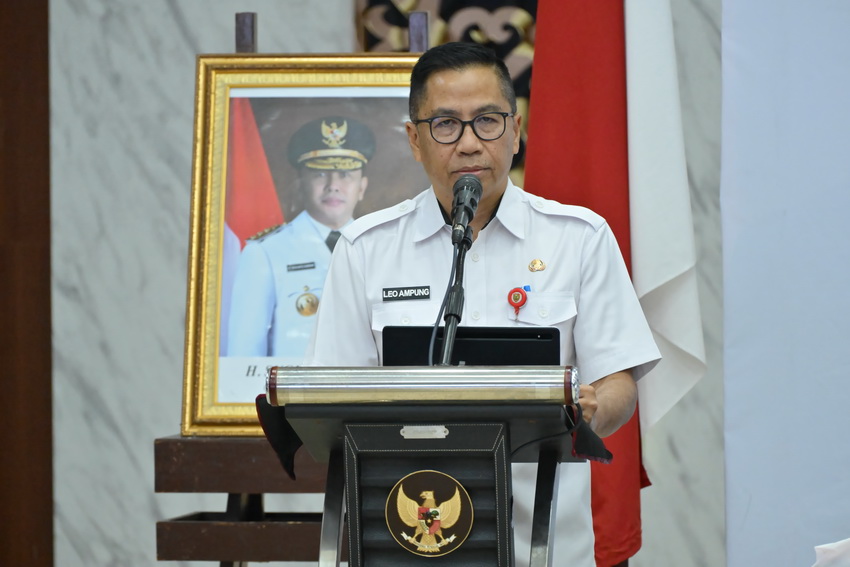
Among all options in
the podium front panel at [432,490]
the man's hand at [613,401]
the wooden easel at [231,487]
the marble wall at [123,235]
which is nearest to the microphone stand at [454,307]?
the podium front panel at [432,490]

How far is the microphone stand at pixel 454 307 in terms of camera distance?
4.50ft

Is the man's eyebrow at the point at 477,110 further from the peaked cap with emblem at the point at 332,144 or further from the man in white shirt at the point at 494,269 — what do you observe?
the peaked cap with emblem at the point at 332,144

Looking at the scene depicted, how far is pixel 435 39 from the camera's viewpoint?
10.8 ft

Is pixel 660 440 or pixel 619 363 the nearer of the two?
pixel 619 363

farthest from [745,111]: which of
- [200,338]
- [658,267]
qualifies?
[200,338]

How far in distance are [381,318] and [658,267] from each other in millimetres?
924

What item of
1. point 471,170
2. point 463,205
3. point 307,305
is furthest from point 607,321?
point 307,305

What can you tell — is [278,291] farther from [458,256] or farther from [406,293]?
[458,256]

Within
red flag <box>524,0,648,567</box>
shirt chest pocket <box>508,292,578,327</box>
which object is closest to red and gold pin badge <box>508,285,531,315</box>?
shirt chest pocket <box>508,292,578,327</box>

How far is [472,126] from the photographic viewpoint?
73.4 inches

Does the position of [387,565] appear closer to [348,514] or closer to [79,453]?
[348,514]

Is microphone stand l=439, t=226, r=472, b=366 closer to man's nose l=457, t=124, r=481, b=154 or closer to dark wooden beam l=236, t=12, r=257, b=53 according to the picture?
man's nose l=457, t=124, r=481, b=154

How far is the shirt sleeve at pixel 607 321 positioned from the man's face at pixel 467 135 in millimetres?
223

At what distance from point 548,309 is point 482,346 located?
43cm
